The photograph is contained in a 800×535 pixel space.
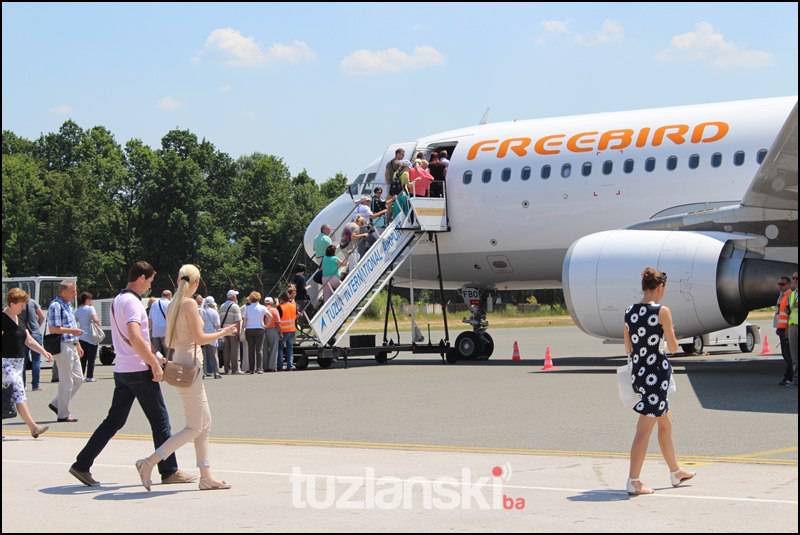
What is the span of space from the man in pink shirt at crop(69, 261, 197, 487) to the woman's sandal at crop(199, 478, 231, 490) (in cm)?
43

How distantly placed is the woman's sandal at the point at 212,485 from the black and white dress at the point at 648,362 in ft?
10.0

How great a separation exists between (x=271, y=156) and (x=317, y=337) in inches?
3040

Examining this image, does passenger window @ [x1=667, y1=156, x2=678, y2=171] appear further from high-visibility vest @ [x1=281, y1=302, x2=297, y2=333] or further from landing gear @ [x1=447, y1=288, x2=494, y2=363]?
high-visibility vest @ [x1=281, y1=302, x2=297, y2=333]

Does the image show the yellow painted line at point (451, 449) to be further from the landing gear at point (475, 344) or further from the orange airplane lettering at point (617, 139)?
the landing gear at point (475, 344)

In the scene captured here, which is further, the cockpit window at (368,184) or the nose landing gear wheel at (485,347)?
the cockpit window at (368,184)

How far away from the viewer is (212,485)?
8.83 meters

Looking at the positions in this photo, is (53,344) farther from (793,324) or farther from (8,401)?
(793,324)

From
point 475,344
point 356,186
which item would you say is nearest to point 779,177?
point 475,344

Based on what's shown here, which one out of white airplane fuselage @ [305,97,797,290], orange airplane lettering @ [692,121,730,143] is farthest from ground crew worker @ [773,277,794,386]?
orange airplane lettering @ [692,121,730,143]

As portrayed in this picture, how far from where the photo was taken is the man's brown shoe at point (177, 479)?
9.27 metres

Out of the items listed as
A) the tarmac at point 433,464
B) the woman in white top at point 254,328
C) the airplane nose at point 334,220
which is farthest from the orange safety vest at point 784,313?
the airplane nose at point 334,220

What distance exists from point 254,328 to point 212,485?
1543 centimetres

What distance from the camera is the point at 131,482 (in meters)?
9.39

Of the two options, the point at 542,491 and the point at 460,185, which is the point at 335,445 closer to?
the point at 542,491
